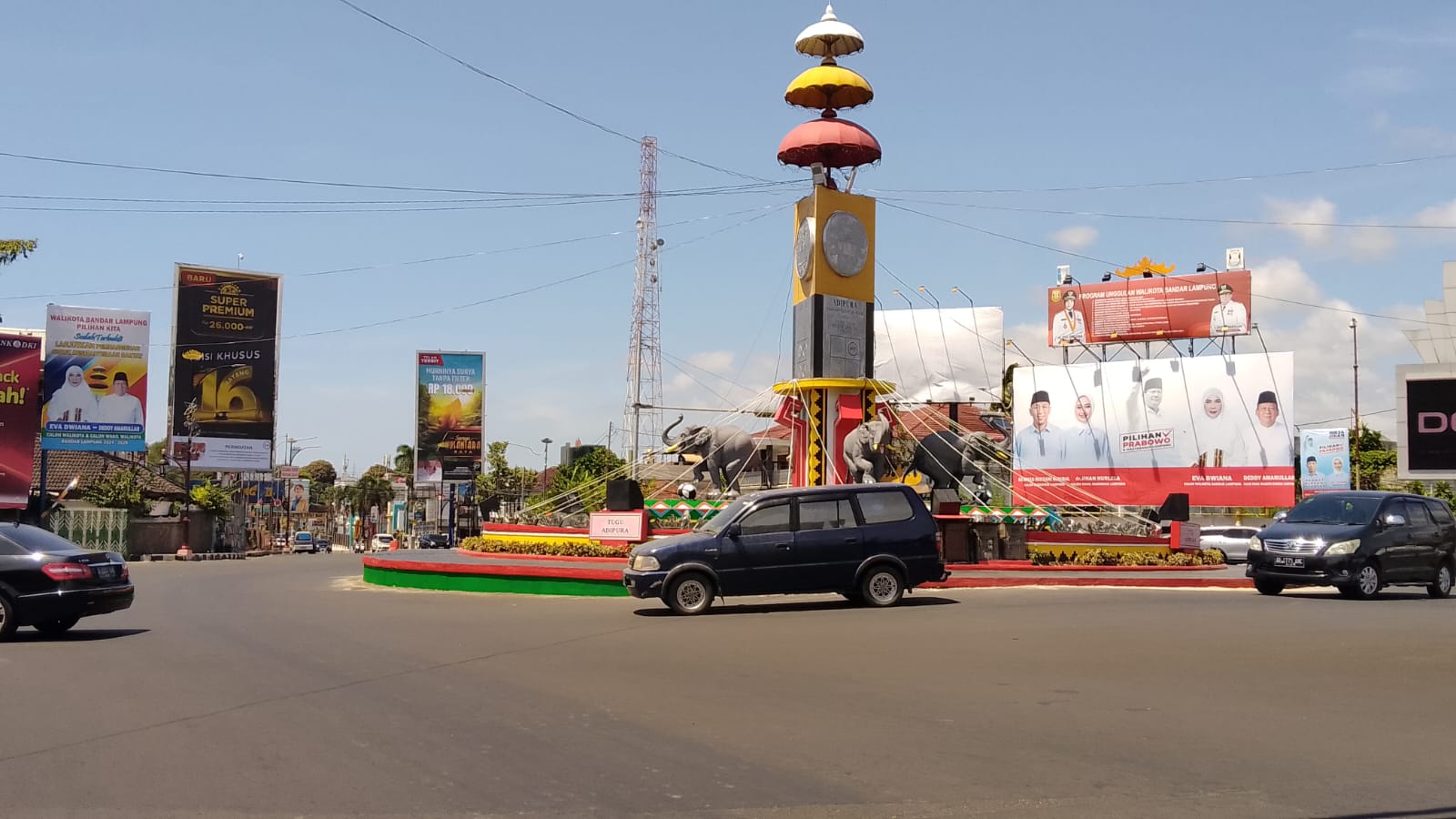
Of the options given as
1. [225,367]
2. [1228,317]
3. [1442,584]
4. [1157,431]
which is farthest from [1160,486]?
[225,367]

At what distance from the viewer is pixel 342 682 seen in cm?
993

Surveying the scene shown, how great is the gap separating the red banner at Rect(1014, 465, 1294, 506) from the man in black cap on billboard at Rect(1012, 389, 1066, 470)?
24.0 inches

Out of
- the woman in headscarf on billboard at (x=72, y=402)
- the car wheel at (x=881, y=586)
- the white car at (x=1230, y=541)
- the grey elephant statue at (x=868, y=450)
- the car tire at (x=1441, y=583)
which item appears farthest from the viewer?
the woman in headscarf on billboard at (x=72, y=402)

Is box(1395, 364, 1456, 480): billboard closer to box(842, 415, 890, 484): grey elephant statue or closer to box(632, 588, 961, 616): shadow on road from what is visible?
box(842, 415, 890, 484): grey elephant statue

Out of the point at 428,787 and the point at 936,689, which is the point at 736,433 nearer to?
the point at 936,689

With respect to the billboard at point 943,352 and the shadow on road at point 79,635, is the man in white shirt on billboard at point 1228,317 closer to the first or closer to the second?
the billboard at point 943,352

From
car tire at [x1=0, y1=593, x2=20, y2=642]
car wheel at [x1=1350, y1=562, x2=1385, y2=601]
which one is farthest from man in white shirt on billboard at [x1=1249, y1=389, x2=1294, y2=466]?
car tire at [x1=0, y1=593, x2=20, y2=642]

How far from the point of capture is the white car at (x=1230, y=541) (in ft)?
127

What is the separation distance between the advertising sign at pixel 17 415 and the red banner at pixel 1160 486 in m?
43.9

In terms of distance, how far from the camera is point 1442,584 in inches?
715

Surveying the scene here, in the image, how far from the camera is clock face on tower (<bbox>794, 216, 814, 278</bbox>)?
31.5 meters

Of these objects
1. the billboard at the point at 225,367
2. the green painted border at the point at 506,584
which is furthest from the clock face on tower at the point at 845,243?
the billboard at the point at 225,367

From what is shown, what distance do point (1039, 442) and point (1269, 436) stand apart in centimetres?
1139

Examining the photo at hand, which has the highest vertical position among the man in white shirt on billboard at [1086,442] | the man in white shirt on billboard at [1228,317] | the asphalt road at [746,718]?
the man in white shirt on billboard at [1228,317]
